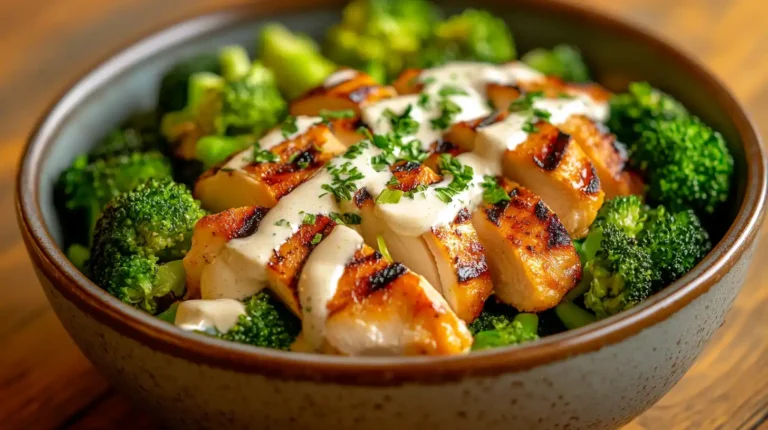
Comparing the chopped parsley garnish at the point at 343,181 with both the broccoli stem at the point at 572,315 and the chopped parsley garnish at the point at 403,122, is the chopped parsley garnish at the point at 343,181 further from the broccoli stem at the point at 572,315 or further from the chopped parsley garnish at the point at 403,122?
the broccoli stem at the point at 572,315

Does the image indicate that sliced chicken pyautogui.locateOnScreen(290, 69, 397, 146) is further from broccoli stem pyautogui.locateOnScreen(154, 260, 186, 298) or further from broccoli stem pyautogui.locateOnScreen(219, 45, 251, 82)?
broccoli stem pyautogui.locateOnScreen(154, 260, 186, 298)

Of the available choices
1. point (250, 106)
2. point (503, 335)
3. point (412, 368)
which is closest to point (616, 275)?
point (503, 335)

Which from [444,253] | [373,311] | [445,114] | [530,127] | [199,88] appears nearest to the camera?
[373,311]

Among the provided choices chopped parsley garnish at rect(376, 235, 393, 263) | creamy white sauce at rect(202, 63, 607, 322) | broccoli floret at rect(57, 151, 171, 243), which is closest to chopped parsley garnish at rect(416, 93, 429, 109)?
creamy white sauce at rect(202, 63, 607, 322)

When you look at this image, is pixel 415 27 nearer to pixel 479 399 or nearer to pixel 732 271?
pixel 732 271

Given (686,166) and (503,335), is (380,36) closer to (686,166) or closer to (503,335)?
Result: (686,166)

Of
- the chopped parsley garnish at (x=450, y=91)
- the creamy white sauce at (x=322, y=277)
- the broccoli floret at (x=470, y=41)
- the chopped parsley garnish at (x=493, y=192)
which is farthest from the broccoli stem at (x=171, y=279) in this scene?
the broccoli floret at (x=470, y=41)

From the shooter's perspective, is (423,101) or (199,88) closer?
(423,101)

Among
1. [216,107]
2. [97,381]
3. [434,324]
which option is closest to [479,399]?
[434,324]
